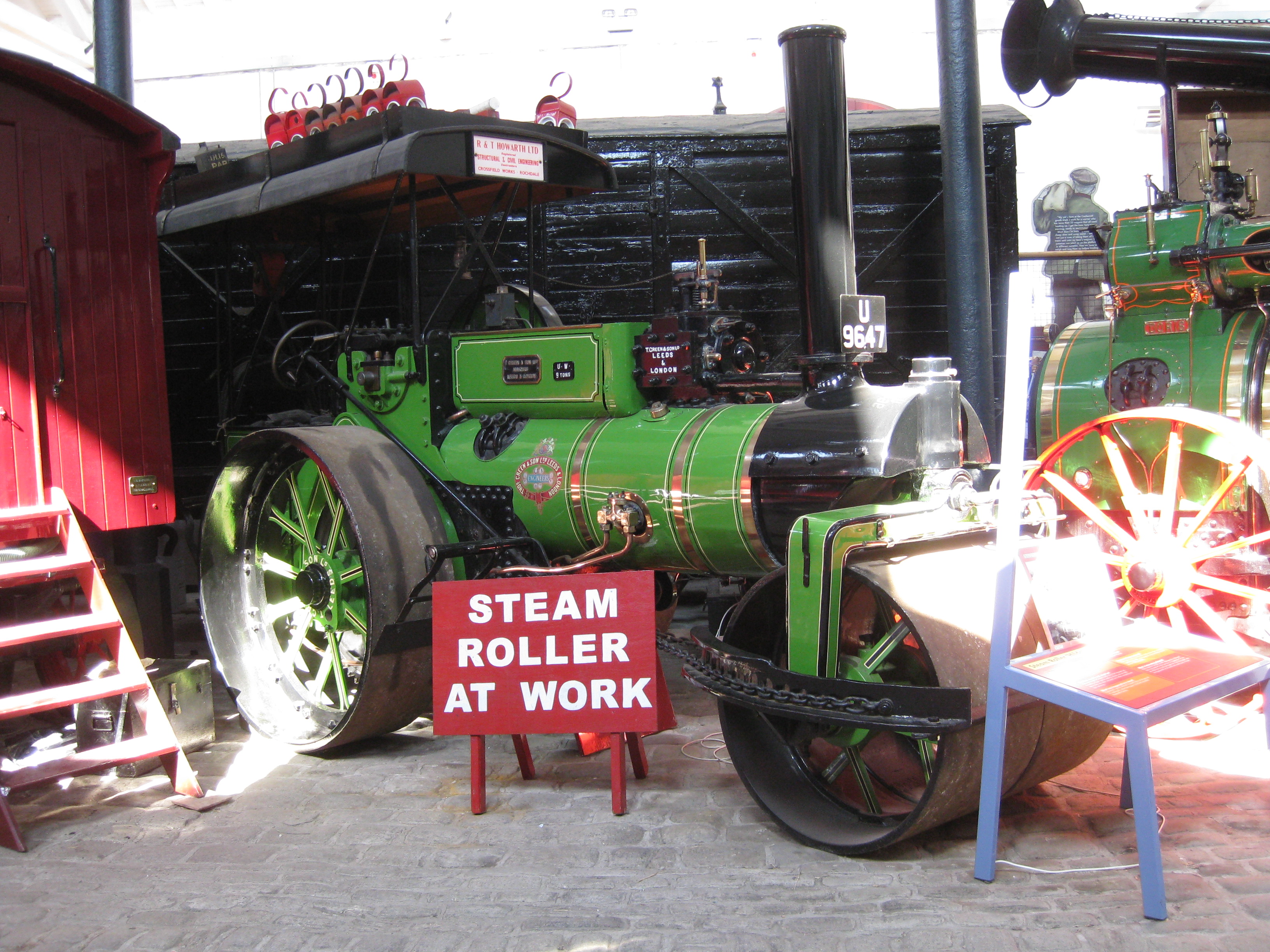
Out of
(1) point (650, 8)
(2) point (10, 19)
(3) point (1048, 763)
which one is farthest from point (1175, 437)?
(2) point (10, 19)

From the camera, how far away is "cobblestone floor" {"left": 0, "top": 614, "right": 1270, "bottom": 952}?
2387 mm

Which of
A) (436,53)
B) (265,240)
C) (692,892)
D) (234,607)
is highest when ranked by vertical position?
(436,53)

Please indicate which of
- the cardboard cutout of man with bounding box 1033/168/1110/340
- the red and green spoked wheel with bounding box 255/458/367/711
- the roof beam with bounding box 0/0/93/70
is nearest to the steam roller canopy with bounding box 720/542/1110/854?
the red and green spoked wheel with bounding box 255/458/367/711

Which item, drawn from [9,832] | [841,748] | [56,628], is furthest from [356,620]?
[841,748]

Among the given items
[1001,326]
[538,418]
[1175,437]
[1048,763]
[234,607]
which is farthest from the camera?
[1001,326]

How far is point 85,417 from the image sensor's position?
3986mm

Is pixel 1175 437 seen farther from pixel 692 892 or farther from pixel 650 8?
pixel 650 8

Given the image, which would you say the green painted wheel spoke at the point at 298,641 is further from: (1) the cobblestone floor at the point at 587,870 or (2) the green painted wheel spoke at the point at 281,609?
(1) the cobblestone floor at the point at 587,870

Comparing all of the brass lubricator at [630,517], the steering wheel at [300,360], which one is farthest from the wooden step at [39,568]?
the brass lubricator at [630,517]

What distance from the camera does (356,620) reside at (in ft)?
12.7

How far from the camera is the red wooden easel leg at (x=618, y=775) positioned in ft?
10.3

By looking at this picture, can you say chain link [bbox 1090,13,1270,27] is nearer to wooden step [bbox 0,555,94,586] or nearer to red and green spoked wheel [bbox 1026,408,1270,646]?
red and green spoked wheel [bbox 1026,408,1270,646]

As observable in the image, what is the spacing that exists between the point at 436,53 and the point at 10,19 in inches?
162

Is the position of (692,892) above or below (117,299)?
below
